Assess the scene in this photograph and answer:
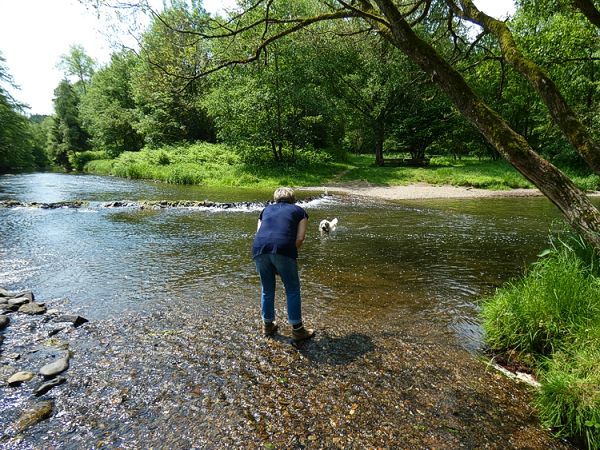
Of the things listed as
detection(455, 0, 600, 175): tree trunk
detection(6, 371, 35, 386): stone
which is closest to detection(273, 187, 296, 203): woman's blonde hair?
detection(6, 371, 35, 386): stone

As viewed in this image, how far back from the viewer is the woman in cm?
509

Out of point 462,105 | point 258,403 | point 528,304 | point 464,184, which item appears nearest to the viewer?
point 258,403

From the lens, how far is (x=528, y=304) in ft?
16.1

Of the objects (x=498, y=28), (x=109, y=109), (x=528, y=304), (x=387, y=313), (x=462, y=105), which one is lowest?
(x=387, y=313)


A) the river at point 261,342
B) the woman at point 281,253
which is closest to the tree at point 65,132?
the river at point 261,342

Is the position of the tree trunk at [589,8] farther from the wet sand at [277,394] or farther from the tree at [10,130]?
the tree at [10,130]

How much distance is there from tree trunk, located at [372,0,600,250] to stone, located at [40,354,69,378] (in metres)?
6.75

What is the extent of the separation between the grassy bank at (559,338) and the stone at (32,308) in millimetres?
7132

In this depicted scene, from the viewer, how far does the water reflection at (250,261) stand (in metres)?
6.75

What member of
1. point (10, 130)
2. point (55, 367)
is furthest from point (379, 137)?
point (10, 130)

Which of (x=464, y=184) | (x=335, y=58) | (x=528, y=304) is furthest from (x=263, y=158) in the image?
(x=528, y=304)

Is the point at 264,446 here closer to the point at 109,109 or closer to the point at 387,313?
the point at 387,313

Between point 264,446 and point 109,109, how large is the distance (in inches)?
2192

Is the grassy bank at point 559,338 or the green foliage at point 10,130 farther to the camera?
the green foliage at point 10,130
